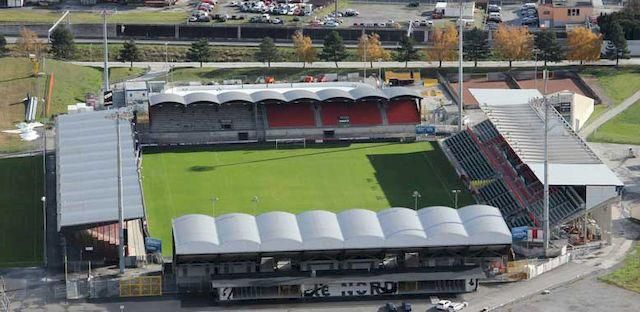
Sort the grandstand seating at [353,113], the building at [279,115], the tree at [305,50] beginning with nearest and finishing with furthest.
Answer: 1. the building at [279,115]
2. the grandstand seating at [353,113]
3. the tree at [305,50]

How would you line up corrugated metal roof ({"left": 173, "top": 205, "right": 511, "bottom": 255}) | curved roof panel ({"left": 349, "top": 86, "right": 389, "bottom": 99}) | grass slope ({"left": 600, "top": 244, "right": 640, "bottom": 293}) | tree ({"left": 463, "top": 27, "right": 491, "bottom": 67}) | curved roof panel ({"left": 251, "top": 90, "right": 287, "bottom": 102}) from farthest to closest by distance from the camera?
1. tree ({"left": 463, "top": 27, "right": 491, "bottom": 67})
2. curved roof panel ({"left": 349, "top": 86, "right": 389, "bottom": 99})
3. curved roof panel ({"left": 251, "top": 90, "right": 287, "bottom": 102})
4. grass slope ({"left": 600, "top": 244, "right": 640, "bottom": 293})
5. corrugated metal roof ({"left": 173, "top": 205, "right": 511, "bottom": 255})

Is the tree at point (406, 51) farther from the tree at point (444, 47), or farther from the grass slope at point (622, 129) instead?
the grass slope at point (622, 129)

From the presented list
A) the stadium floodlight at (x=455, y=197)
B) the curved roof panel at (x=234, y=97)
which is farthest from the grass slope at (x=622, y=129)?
the curved roof panel at (x=234, y=97)

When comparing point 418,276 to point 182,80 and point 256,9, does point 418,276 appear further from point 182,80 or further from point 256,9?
point 256,9

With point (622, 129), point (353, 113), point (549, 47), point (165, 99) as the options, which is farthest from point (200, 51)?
point (622, 129)

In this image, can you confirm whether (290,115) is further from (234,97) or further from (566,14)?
(566,14)

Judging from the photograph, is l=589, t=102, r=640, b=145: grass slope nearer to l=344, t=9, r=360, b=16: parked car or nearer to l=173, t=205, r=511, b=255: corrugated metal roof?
l=173, t=205, r=511, b=255: corrugated metal roof

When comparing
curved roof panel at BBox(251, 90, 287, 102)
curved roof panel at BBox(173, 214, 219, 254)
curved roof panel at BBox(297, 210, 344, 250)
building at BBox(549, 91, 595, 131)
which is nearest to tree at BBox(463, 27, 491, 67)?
building at BBox(549, 91, 595, 131)
